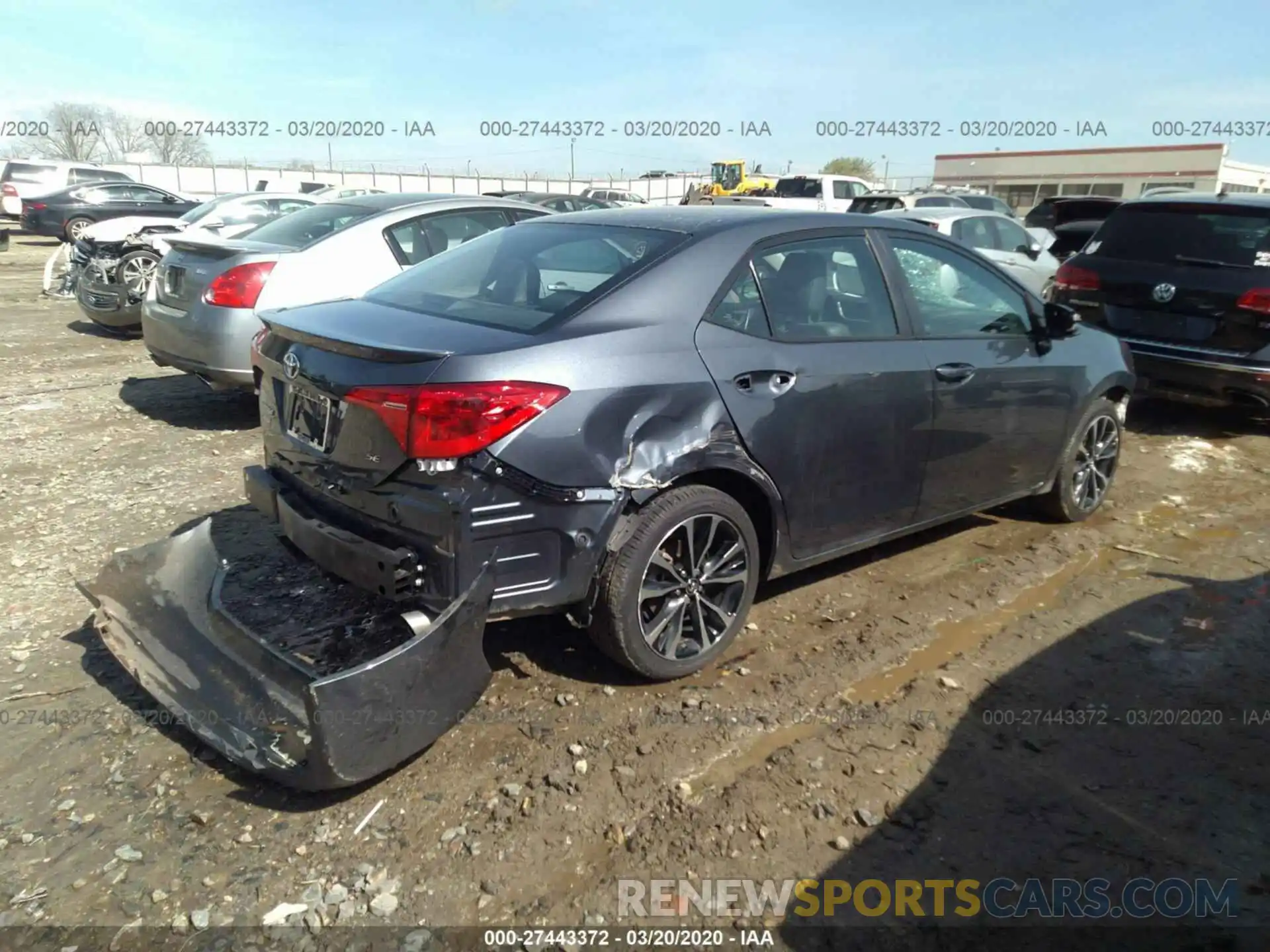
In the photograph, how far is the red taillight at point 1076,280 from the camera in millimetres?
7270

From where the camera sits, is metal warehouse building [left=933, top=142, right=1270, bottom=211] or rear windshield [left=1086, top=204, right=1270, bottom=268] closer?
rear windshield [left=1086, top=204, right=1270, bottom=268]

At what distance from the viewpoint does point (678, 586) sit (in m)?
3.32

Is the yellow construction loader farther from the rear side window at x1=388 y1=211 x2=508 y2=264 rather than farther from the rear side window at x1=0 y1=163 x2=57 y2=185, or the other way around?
the rear side window at x1=388 y1=211 x2=508 y2=264

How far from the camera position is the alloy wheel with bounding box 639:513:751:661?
3.27 metres

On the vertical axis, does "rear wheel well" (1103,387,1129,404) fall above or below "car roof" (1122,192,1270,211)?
below

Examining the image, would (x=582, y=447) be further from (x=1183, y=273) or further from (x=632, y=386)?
(x=1183, y=273)

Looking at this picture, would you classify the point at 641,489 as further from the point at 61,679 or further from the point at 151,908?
the point at 61,679

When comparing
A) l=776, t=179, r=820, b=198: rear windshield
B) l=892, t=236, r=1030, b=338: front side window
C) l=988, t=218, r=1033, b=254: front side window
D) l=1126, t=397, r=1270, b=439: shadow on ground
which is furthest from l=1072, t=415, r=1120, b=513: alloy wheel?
l=776, t=179, r=820, b=198: rear windshield

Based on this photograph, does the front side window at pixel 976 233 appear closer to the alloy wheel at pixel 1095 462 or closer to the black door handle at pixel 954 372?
the alloy wheel at pixel 1095 462

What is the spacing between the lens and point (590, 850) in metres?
2.59

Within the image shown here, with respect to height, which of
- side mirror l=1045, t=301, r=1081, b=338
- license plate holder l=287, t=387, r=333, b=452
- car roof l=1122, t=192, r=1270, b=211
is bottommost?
license plate holder l=287, t=387, r=333, b=452

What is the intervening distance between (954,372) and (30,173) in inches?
1035

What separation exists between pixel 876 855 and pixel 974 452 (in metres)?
2.23

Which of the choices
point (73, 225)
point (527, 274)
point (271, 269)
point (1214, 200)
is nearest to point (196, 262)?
point (271, 269)
